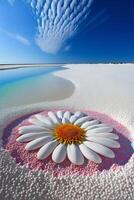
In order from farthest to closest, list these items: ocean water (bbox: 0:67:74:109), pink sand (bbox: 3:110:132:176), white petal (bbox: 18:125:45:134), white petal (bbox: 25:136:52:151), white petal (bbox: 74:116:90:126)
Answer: ocean water (bbox: 0:67:74:109), white petal (bbox: 74:116:90:126), white petal (bbox: 18:125:45:134), white petal (bbox: 25:136:52:151), pink sand (bbox: 3:110:132:176)

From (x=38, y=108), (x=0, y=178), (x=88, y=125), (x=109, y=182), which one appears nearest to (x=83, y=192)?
(x=109, y=182)

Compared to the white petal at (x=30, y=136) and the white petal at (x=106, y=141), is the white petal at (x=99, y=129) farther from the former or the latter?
the white petal at (x=30, y=136)

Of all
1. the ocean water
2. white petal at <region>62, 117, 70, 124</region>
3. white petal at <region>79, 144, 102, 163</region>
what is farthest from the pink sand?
the ocean water

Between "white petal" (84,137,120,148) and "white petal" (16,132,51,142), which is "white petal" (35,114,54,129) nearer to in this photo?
"white petal" (16,132,51,142)

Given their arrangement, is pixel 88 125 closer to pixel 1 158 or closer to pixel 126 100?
pixel 1 158

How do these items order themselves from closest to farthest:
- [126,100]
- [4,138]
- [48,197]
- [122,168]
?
1. [48,197]
2. [122,168]
3. [4,138]
4. [126,100]

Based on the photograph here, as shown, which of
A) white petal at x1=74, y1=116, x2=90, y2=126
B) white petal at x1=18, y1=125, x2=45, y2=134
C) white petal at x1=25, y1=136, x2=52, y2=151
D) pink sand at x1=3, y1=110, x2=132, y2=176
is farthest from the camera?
white petal at x1=74, y1=116, x2=90, y2=126

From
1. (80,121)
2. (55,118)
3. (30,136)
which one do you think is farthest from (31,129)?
(80,121)

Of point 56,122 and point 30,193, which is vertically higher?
point 56,122

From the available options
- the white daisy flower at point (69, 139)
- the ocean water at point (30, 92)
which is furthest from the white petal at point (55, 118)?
the ocean water at point (30, 92)
